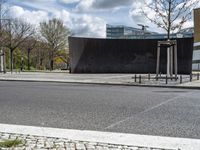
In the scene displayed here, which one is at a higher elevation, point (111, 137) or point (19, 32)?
point (19, 32)

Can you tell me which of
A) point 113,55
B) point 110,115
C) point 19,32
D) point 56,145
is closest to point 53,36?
point 19,32

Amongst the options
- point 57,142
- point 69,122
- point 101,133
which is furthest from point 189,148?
point 69,122

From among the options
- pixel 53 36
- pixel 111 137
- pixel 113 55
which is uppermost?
pixel 53 36

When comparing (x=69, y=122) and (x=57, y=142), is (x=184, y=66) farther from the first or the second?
(x=57, y=142)

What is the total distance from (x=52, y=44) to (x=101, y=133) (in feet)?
182

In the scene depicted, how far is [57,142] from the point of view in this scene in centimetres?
578

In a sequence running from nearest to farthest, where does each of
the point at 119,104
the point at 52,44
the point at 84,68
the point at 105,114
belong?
the point at 105,114
the point at 119,104
the point at 84,68
the point at 52,44

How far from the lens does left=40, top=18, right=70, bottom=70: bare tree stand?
200 ft

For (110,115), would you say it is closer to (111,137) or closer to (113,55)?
(111,137)

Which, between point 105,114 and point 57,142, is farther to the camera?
point 105,114

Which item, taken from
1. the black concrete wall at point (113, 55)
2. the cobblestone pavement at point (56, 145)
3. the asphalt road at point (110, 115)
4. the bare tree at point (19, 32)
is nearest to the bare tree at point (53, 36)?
the bare tree at point (19, 32)

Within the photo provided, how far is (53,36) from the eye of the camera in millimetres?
61562

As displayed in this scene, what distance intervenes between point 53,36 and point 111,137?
186 feet

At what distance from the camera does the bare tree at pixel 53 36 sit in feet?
200
